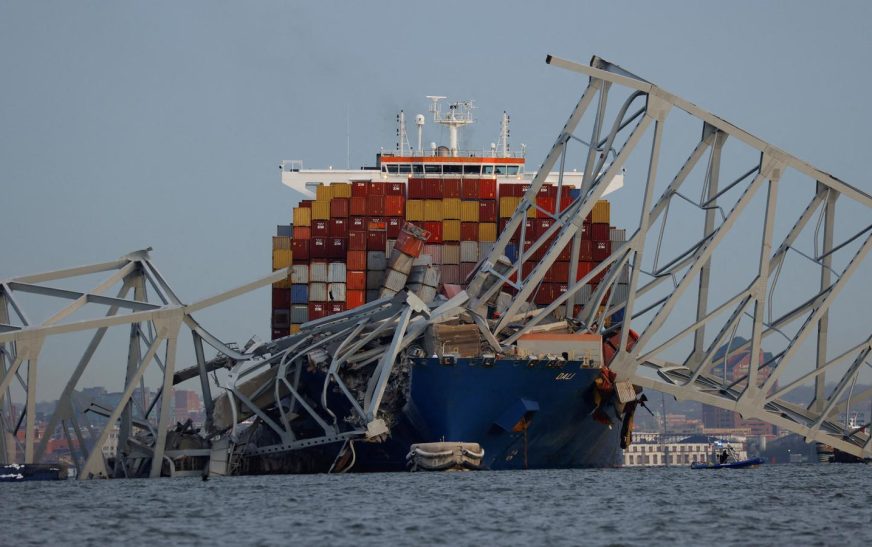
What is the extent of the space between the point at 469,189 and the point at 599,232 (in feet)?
23.1

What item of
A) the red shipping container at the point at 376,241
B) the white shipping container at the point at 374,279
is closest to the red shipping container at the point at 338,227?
the red shipping container at the point at 376,241

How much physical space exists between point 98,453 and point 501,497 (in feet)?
62.8

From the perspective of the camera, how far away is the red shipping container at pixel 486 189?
74188mm

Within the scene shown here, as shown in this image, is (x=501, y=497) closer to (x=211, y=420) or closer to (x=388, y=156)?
(x=211, y=420)

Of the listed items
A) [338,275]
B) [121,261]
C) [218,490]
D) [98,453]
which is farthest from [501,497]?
[338,275]

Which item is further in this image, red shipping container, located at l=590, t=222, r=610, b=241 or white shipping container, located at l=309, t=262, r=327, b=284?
white shipping container, located at l=309, t=262, r=327, b=284

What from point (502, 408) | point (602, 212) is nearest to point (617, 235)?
point (602, 212)

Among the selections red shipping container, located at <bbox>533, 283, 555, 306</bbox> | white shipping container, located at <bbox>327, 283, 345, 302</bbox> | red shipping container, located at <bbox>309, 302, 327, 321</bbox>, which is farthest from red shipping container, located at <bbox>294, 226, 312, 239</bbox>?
red shipping container, located at <bbox>533, 283, 555, 306</bbox>

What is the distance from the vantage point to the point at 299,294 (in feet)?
235

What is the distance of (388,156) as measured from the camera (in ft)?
274

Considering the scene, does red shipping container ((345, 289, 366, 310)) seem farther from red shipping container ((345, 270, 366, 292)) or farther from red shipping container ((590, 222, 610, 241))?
red shipping container ((590, 222, 610, 241))

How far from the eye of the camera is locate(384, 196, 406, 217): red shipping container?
241 feet

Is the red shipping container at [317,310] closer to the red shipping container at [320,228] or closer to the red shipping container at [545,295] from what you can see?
the red shipping container at [320,228]

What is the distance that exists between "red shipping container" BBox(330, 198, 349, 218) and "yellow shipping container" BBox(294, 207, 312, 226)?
1.28 metres
